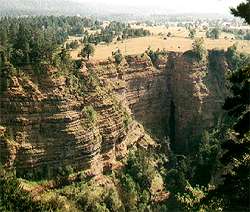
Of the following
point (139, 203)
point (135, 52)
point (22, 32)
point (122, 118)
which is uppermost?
point (22, 32)

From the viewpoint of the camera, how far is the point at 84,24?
146m

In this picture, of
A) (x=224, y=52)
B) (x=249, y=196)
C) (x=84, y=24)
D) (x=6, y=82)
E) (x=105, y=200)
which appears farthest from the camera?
(x=84, y=24)

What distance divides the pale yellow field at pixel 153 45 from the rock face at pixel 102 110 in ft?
13.8

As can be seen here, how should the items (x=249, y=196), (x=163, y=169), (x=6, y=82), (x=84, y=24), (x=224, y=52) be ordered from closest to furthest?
(x=249, y=196) → (x=6, y=82) → (x=163, y=169) → (x=224, y=52) → (x=84, y=24)

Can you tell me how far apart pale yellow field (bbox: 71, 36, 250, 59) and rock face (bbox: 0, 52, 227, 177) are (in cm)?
419

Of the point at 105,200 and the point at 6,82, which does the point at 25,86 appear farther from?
the point at 105,200

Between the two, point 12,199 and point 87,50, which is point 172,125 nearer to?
point 87,50

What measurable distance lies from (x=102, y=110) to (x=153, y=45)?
30.6m

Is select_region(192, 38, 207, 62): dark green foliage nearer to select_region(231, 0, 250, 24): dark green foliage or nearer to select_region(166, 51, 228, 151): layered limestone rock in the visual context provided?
select_region(166, 51, 228, 151): layered limestone rock

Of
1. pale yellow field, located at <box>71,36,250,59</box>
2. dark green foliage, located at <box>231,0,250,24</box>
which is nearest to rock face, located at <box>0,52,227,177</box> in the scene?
pale yellow field, located at <box>71,36,250,59</box>

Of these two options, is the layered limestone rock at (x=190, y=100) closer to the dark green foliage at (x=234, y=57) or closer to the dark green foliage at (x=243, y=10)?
the dark green foliage at (x=234, y=57)

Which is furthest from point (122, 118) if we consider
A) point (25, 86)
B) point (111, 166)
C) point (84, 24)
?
point (84, 24)

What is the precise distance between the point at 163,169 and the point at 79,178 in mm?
18767

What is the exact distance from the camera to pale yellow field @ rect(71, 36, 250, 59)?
9328 centimetres
